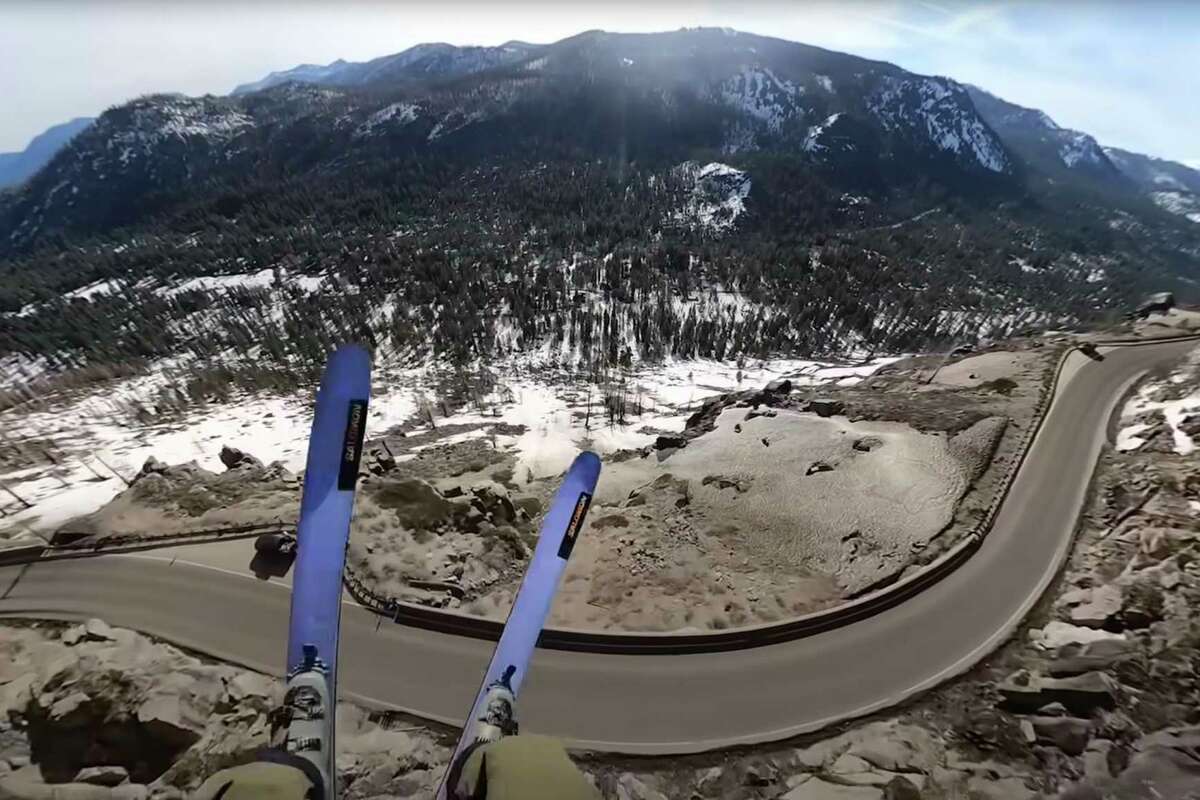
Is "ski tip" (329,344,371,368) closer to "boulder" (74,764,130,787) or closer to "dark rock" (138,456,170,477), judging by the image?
"boulder" (74,764,130,787)

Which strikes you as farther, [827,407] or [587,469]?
[827,407]

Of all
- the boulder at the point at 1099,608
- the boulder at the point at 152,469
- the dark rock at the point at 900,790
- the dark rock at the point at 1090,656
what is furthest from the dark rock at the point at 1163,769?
the boulder at the point at 152,469

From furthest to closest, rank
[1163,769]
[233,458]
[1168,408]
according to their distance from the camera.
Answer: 1. [1168,408]
2. [233,458]
3. [1163,769]

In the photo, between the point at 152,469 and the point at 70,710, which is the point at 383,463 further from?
the point at 70,710

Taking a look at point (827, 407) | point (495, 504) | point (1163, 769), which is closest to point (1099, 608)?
point (1163, 769)

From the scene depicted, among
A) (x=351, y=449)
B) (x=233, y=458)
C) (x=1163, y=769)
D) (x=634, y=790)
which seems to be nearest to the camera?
(x=351, y=449)

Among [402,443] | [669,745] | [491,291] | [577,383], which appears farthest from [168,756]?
[491,291]

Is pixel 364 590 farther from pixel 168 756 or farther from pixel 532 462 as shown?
pixel 532 462
